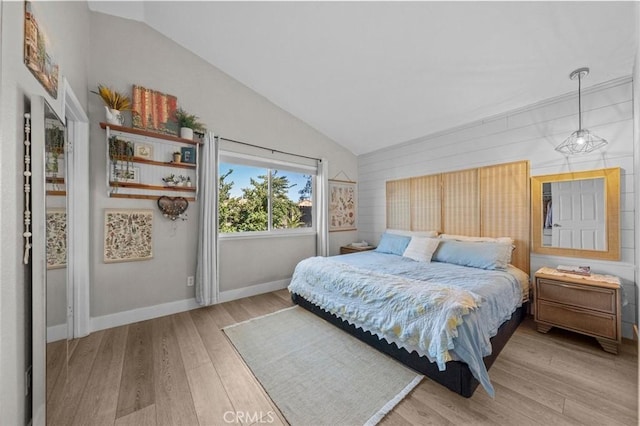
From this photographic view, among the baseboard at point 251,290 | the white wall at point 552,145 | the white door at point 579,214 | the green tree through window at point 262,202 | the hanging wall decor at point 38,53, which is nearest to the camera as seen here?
the hanging wall decor at point 38,53

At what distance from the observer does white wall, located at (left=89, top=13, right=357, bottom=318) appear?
2510mm

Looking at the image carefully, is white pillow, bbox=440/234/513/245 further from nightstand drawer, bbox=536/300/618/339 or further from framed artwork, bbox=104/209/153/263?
framed artwork, bbox=104/209/153/263

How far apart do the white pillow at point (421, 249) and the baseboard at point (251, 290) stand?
6.48 feet

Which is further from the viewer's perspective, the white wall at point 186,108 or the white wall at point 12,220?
the white wall at point 186,108

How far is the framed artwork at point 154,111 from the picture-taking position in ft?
8.72

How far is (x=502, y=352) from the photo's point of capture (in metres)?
2.09

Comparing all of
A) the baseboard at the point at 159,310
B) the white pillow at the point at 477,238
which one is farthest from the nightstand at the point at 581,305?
A: the baseboard at the point at 159,310

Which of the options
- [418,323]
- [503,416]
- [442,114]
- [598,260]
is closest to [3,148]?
[418,323]

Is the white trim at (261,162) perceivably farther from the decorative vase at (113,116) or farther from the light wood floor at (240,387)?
the light wood floor at (240,387)

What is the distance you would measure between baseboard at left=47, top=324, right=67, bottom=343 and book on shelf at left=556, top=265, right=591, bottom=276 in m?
4.13

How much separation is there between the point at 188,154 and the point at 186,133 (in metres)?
0.25

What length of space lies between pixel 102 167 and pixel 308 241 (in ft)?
9.42

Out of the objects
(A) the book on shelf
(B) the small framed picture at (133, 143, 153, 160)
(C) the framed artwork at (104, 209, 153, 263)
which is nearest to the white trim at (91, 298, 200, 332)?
(C) the framed artwork at (104, 209, 153, 263)

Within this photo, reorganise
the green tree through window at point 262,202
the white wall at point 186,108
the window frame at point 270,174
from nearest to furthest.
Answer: the white wall at point 186,108, the window frame at point 270,174, the green tree through window at point 262,202
